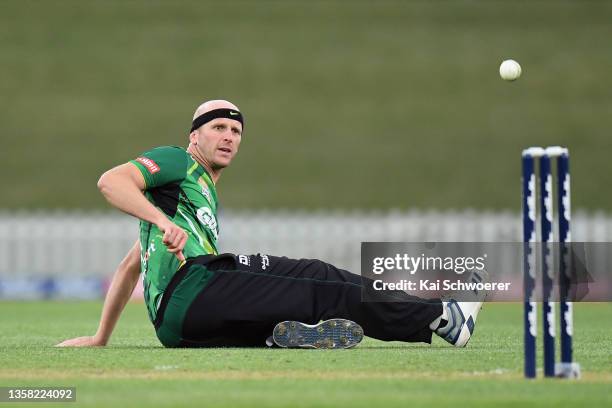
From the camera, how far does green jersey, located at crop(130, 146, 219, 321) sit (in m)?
7.61

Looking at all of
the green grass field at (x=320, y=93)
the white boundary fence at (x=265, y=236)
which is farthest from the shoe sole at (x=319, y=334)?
the green grass field at (x=320, y=93)

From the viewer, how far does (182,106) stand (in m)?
41.6

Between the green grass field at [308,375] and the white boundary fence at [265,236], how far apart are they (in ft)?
53.4

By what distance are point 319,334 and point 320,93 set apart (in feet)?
120

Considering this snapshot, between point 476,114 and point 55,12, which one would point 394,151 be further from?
point 55,12

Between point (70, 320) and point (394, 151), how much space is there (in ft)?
88.5

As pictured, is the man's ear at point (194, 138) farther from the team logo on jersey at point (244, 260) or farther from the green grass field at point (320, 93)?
the green grass field at point (320, 93)

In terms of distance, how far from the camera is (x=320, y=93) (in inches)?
1722

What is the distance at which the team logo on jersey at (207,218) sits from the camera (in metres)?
7.83

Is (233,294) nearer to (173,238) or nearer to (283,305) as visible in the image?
(283,305)

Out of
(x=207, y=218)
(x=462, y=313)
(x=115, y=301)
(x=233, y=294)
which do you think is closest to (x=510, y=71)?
(x=462, y=313)

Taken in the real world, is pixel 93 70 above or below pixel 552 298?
above

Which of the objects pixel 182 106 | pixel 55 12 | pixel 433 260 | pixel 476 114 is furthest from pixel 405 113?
pixel 433 260

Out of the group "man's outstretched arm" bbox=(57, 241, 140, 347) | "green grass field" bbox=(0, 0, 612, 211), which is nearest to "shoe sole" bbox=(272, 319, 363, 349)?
"man's outstretched arm" bbox=(57, 241, 140, 347)
